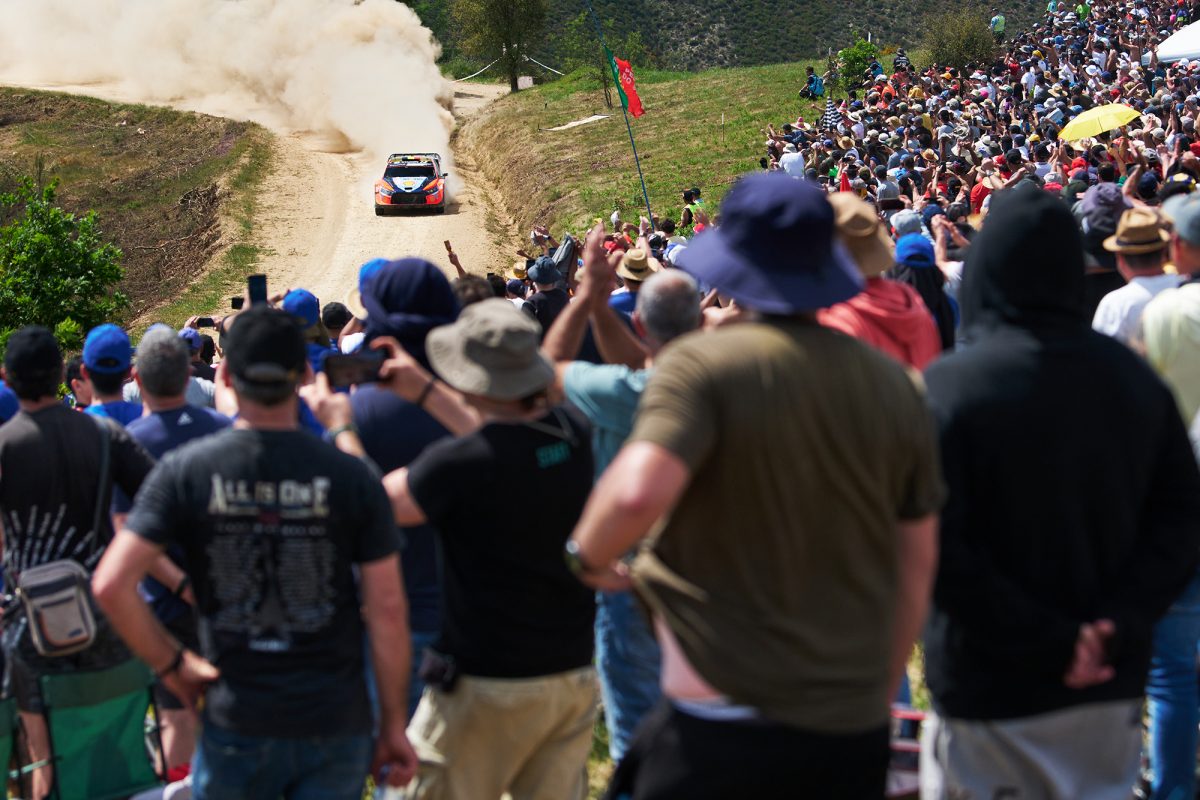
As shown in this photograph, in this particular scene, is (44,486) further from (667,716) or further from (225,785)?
(667,716)

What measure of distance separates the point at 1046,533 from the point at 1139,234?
2.91 metres

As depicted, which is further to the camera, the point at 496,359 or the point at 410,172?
the point at 410,172

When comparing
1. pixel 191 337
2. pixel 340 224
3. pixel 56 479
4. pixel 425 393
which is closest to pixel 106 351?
pixel 56 479

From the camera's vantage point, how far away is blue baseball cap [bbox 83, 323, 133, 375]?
5.56m

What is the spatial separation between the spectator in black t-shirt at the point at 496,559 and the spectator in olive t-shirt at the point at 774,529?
2.69 ft

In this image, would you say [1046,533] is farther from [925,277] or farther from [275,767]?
[925,277]

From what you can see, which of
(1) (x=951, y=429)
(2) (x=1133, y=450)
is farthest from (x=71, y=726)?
(2) (x=1133, y=450)

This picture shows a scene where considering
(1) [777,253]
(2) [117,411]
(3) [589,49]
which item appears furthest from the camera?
(3) [589,49]

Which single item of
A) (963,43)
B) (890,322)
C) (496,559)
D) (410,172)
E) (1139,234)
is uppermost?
(963,43)

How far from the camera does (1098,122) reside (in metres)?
17.1

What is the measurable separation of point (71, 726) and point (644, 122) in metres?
39.2

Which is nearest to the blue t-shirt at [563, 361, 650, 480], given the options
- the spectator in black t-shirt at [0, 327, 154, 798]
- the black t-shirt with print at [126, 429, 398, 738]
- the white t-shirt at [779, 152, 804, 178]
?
the black t-shirt with print at [126, 429, 398, 738]

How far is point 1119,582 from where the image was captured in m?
3.37

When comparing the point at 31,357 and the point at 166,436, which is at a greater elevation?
the point at 31,357
